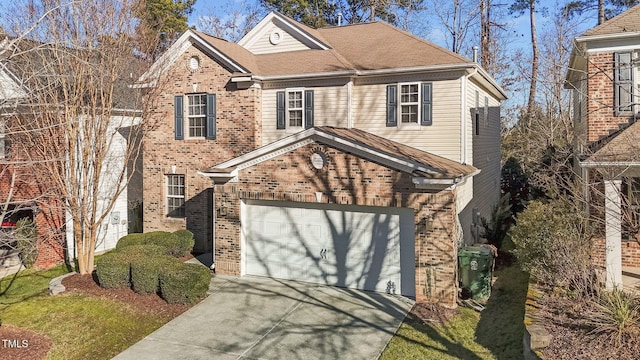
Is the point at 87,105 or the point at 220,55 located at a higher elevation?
the point at 220,55

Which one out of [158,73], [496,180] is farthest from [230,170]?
[496,180]

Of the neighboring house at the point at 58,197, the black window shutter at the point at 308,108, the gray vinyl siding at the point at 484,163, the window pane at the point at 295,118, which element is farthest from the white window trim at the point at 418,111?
the neighboring house at the point at 58,197

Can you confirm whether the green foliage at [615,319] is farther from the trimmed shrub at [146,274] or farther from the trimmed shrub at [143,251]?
Result: the trimmed shrub at [143,251]

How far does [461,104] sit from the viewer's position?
1354 cm

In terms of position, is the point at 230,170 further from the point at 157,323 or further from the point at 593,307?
the point at 593,307

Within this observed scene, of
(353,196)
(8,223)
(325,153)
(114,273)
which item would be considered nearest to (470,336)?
(353,196)

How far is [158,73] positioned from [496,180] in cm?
1549

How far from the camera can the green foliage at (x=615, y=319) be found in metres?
7.47

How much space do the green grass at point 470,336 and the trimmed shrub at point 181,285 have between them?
4723 mm

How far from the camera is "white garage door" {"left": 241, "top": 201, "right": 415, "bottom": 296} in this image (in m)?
11.5

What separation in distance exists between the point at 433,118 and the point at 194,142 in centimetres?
827

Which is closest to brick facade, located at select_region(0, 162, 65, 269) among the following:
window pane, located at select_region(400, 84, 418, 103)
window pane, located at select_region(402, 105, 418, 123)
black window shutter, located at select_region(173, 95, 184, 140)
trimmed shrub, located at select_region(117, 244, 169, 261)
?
trimmed shrub, located at select_region(117, 244, 169, 261)

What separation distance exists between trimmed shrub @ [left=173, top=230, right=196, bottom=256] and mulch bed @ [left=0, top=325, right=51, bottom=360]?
18.7 feet

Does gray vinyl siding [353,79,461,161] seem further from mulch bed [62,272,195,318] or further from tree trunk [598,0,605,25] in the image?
tree trunk [598,0,605,25]
